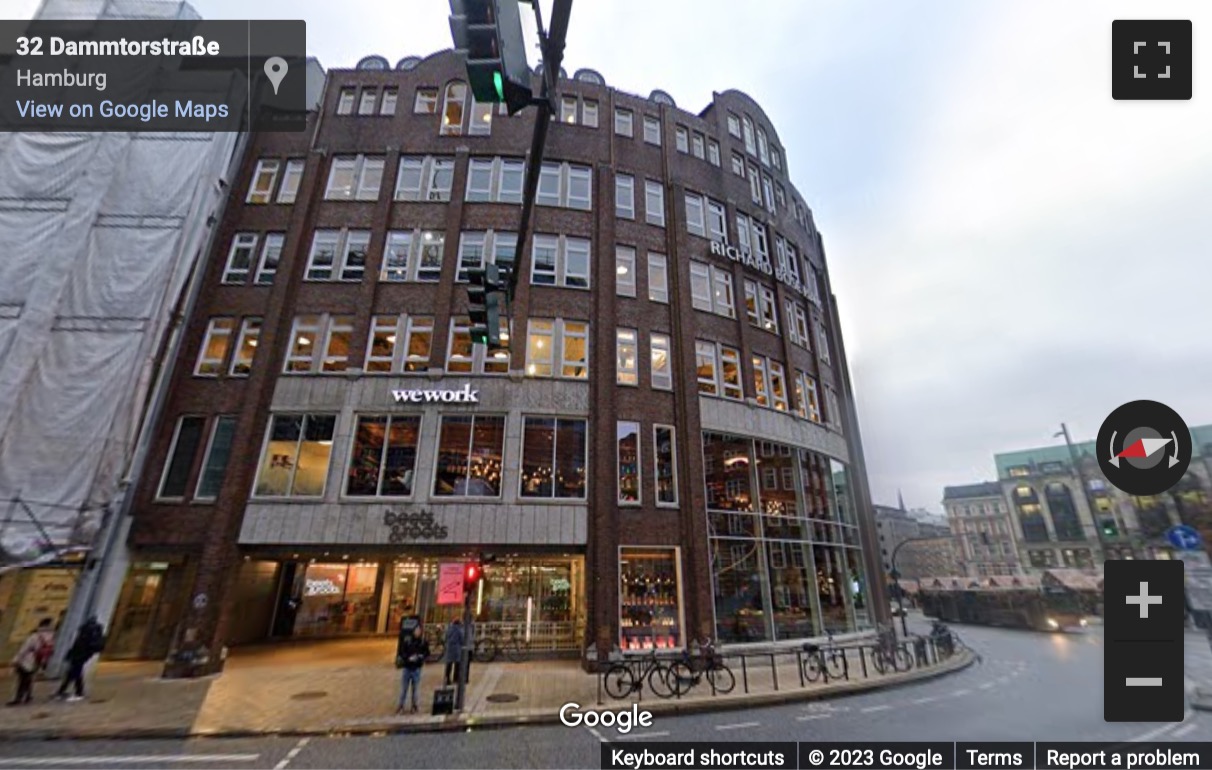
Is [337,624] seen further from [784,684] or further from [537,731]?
[784,684]

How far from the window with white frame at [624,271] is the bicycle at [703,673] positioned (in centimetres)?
1367

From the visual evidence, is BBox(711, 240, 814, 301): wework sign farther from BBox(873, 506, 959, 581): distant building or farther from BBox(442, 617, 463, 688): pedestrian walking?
BBox(873, 506, 959, 581): distant building

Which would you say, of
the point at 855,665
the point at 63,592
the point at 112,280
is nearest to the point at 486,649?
the point at 855,665

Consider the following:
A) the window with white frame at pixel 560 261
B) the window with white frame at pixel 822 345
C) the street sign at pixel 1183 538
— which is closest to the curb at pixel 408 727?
the street sign at pixel 1183 538

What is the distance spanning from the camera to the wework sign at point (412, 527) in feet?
57.1

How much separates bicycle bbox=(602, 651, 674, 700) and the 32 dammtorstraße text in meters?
5.10

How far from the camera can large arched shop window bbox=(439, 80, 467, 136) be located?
24.3 metres

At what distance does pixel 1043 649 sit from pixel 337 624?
107 feet

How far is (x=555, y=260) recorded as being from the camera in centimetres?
2208

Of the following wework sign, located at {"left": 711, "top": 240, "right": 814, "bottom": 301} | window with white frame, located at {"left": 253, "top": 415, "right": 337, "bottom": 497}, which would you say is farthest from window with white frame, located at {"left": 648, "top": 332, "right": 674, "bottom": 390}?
window with white frame, located at {"left": 253, "top": 415, "right": 337, "bottom": 497}

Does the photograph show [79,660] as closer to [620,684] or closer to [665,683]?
[620,684]

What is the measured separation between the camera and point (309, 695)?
12.9m

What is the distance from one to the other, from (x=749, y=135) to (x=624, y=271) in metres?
13.5

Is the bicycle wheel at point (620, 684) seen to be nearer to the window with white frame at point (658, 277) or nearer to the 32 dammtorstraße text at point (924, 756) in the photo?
the 32 dammtorstraße text at point (924, 756)
